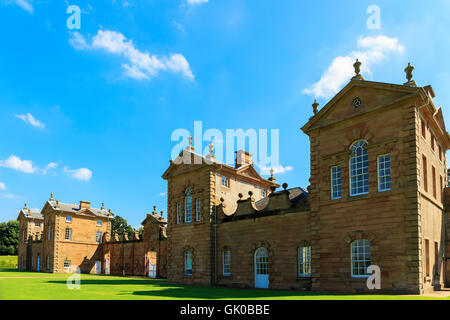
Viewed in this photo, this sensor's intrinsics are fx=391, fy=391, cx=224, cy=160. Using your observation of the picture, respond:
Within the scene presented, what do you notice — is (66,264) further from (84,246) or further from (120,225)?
(120,225)

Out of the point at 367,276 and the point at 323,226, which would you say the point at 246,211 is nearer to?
the point at 323,226

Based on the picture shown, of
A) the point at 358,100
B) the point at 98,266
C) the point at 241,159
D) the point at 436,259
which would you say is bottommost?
the point at 98,266

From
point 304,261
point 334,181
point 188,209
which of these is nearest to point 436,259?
point 334,181

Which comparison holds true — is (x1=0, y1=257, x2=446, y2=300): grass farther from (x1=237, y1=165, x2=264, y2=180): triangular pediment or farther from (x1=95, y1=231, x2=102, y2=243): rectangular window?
(x1=95, y1=231, x2=102, y2=243): rectangular window

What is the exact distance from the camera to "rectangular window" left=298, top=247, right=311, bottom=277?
2419cm

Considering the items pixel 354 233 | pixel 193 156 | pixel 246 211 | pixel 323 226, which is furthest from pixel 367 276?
pixel 193 156

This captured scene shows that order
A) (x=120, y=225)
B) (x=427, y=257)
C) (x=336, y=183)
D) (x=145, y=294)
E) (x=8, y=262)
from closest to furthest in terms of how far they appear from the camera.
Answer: (x=427, y=257) < (x=145, y=294) < (x=336, y=183) < (x=8, y=262) < (x=120, y=225)

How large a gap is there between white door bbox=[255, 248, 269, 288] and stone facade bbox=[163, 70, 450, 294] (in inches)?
4.9

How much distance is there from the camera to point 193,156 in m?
34.5

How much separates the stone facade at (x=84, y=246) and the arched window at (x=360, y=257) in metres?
28.7

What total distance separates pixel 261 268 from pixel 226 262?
3.93m

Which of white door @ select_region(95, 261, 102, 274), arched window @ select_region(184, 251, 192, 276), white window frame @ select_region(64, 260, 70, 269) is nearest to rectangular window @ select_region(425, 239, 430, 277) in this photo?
arched window @ select_region(184, 251, 192, 276)

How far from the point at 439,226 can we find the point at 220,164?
16457 millimetres

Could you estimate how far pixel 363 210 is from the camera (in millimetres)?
20625
